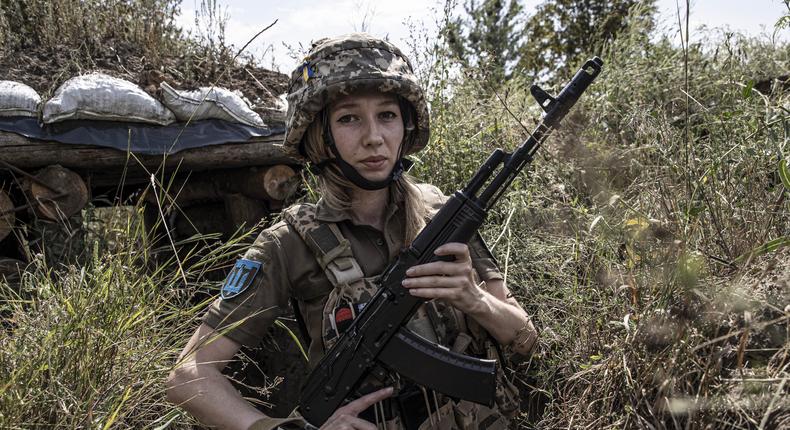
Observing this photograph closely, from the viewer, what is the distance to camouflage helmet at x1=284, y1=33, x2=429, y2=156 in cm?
239

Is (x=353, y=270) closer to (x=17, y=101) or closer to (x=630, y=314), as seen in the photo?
(x=630, y=314)

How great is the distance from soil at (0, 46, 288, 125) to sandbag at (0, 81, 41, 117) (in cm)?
16

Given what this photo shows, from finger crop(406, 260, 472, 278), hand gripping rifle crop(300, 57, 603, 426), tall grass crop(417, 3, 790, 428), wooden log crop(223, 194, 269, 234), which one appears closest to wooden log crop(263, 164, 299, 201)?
wooden log crop(223, 194, 269, 234)

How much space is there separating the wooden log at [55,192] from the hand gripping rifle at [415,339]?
102 inches

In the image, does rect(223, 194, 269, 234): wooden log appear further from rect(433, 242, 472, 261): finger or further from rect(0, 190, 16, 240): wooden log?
rect(433, 242, 472, 261): finger

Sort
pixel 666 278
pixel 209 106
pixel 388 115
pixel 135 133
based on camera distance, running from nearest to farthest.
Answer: pixel 666 278 → pixel 388 115 → pixel 135 133 → pixel 209 106

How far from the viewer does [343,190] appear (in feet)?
8.21

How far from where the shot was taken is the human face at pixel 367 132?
92.7 inches

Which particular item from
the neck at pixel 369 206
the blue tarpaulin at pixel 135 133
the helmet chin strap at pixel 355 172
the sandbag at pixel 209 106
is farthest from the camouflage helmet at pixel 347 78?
the sandbag at pixel 209 106

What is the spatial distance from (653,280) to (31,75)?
454cm

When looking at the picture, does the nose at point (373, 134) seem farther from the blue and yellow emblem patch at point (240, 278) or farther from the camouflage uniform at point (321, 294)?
the blue and yellow emblem patch at point (240, 278)

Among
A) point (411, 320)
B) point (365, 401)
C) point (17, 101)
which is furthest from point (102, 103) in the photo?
point (365, 401)

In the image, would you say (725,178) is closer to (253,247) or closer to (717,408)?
(717,408)

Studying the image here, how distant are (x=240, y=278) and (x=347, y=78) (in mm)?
841
